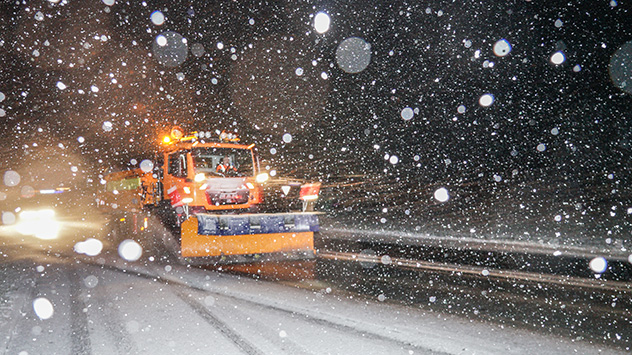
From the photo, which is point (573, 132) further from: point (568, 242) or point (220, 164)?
point (220, 164)

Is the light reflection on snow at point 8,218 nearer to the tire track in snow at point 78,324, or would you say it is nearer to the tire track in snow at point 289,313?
the tire track in snow at point 78,324

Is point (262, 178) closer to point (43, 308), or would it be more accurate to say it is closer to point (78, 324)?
point (43, 308)

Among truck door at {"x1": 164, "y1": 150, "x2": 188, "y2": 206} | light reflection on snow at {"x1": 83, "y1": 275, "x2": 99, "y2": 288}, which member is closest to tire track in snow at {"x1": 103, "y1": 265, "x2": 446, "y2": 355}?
light reflection on snow at {"x1": 83, "y1": 275, "x2": 99, "y2": 288}

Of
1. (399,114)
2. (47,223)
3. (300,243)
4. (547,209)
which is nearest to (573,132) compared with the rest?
(547,209)

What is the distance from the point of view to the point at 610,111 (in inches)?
1199

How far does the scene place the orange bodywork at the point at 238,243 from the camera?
7.57 meters

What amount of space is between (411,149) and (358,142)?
228 inches

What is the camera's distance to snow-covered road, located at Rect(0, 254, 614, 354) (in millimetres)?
3381

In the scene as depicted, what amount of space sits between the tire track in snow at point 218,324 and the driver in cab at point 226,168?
337cm

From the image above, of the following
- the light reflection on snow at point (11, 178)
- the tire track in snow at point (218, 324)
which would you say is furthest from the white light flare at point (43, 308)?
the light reflection on snow at point (11, 178)

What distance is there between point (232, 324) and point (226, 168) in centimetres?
498

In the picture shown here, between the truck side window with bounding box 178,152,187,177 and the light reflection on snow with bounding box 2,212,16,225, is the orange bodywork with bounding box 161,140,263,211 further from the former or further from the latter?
the light reflection on snow with bounding box 2,212,16,225

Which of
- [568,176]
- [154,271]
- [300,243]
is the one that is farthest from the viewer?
[568,176]

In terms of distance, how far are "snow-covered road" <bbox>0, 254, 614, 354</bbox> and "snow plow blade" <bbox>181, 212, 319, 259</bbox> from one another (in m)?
1.61
